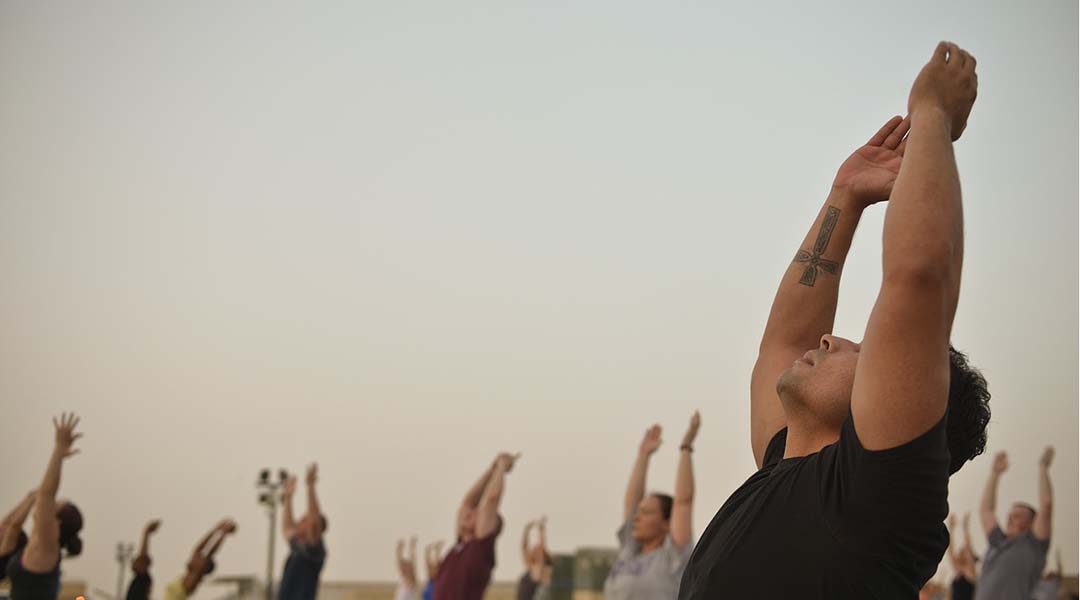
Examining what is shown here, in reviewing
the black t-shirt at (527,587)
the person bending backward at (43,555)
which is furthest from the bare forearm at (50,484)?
the black t-shirt at (527,587)

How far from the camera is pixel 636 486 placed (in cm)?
692

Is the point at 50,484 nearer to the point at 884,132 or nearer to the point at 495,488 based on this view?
the point at 495,488

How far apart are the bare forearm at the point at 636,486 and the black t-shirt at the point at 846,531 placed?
5.01m

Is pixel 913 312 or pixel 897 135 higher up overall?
pixel 897 135

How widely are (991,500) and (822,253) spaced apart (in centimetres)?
637

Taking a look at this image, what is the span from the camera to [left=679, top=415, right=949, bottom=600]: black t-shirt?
148 cm

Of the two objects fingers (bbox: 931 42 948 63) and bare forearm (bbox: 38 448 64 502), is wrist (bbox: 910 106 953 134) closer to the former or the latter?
fingers (bbox: 931 42 948 63)

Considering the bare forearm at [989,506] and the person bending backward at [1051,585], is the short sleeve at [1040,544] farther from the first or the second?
the person bending backward at [1051,585]

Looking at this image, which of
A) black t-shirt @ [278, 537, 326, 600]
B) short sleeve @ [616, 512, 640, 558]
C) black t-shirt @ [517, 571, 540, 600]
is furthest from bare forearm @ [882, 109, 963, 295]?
black t-shirt @ [517, 571, 540, 600]

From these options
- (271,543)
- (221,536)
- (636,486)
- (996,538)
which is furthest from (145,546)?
(271,543)

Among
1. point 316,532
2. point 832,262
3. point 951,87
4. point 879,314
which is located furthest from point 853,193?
point 316,532

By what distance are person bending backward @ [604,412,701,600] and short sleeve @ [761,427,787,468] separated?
3935mm

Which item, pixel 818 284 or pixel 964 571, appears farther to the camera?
pixel 964 571

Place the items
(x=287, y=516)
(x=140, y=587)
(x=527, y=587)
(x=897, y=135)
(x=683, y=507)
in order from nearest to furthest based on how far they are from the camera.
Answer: (x=897, y=135)
(x=683, y=507)
(x=140, y=587)
(x=527, y=587)
(x=287, y=516)
